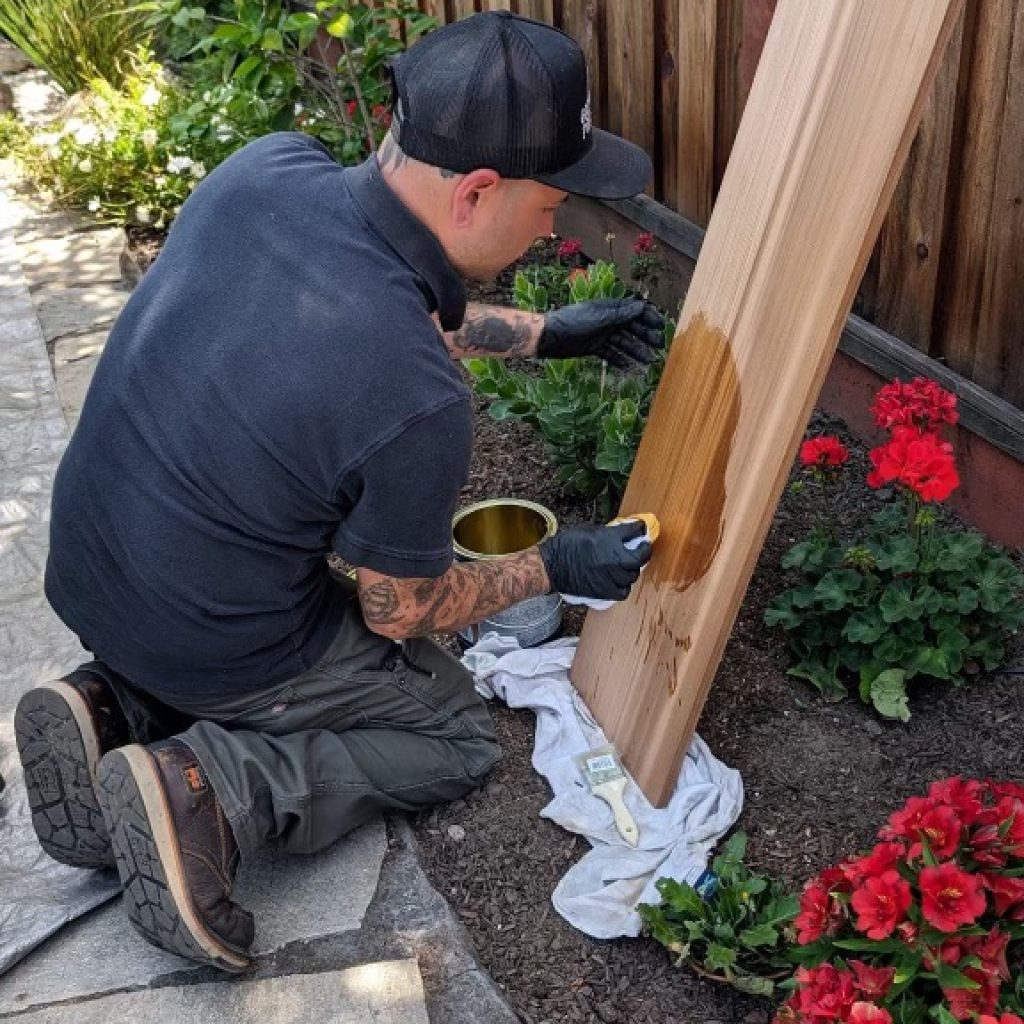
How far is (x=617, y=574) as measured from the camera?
232cm

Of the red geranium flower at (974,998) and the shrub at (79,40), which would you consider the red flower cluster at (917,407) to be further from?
the shrub at (79,40)

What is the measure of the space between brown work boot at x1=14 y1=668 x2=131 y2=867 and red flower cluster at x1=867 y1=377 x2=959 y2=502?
5.01 feet

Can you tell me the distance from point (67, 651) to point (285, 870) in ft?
3.15

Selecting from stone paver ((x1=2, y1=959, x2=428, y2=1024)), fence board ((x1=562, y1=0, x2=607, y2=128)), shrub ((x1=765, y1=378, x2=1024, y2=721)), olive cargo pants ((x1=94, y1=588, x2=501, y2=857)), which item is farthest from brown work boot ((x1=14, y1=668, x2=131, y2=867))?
fence board ((x1=562, y1=0, x2=607, y2=128))

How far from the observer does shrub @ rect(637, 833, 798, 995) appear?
2.10 meters

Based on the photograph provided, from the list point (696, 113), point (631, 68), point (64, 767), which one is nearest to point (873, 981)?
point (64, 767)

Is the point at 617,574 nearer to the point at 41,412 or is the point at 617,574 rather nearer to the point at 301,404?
the point at 301,404

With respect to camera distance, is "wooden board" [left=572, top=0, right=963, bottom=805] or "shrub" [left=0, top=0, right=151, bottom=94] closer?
"wooden board" [left=572, top=0, right=963, bottom=805]

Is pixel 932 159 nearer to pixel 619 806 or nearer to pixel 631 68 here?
pixel 631 68

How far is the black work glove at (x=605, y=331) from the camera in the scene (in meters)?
2.88

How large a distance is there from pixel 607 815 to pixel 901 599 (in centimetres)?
72

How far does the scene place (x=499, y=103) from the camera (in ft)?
6.51

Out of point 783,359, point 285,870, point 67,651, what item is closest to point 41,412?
point 67,651

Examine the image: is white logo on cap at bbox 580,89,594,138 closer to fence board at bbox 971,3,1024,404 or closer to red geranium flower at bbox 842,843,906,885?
fence board at bbox 971,3,1024,404
